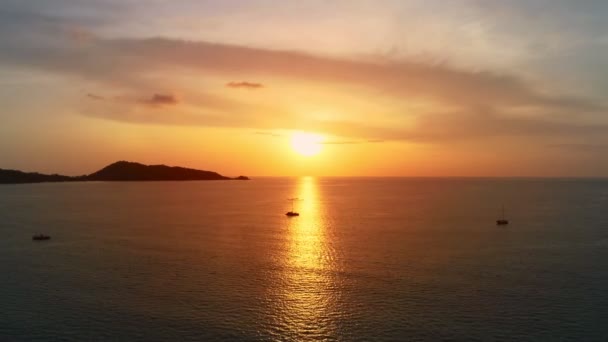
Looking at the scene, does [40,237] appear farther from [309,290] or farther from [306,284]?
[309,290]

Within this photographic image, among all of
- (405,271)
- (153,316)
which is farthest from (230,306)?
(405,271)

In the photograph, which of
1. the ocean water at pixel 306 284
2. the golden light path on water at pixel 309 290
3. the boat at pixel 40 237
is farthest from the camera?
the boat at pixel 40 237

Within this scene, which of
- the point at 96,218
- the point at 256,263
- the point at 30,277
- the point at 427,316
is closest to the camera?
the point at 427,316

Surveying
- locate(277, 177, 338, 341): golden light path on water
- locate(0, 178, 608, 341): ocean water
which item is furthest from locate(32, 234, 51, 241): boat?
locate(277, 177, 338, 341): golden light path on water

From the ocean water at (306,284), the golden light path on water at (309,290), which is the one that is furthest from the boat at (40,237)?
the golden light path on water at (309,290)

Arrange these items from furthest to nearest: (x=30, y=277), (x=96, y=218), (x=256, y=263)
→ (x=96, y=218) < (x=256, y=263) < (x=30, y=277)

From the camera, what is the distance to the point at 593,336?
52.9 m

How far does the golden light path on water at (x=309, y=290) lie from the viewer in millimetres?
56562

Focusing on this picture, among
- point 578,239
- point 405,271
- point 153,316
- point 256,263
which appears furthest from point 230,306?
point 578,239

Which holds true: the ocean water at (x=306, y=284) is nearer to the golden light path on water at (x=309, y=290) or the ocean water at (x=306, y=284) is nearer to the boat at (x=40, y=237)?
the golden light path on water at (x=309, y=290)

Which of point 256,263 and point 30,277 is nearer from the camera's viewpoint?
point 30,277

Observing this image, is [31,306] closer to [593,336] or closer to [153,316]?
[153,316]

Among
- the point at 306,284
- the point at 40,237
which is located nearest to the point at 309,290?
the point at 306,284

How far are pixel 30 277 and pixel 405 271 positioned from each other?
2611 inches
